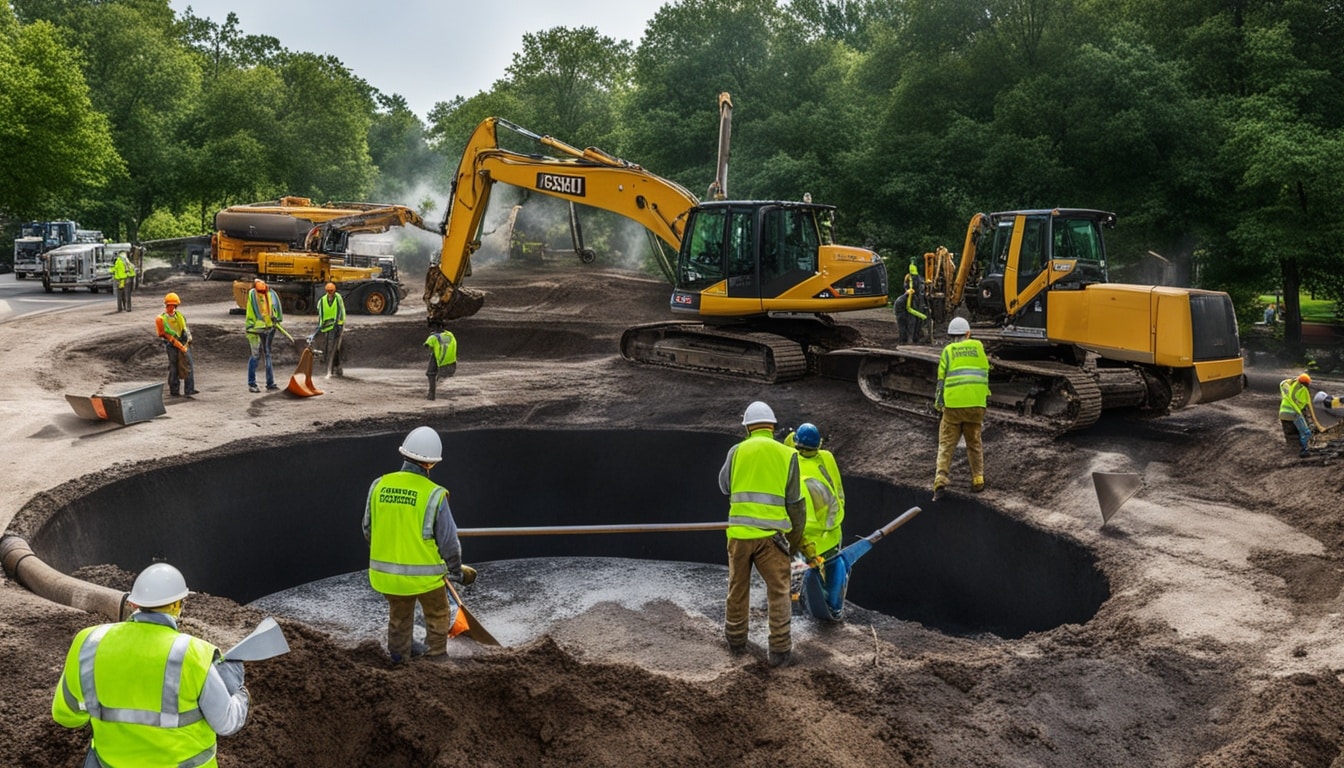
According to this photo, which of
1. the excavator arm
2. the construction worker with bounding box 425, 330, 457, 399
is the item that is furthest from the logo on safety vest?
the construction worker with bounding box 425, 330, 457, 399

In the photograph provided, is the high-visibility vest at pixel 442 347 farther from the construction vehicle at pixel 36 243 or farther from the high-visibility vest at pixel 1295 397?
the construction vehicle at pixel 36 243

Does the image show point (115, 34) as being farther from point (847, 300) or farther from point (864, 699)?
point (864, 699)

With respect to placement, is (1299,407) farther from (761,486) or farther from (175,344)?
(175,344)

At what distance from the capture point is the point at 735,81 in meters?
36.6

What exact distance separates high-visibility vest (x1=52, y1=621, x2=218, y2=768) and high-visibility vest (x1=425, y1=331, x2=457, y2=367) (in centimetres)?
1238

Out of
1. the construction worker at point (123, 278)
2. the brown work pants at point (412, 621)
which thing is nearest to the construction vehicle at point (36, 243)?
the construction worker at point (123, 278)

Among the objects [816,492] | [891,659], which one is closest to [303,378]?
[816,492]

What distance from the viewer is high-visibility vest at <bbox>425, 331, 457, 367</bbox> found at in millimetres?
16375

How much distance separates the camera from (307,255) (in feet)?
85.6

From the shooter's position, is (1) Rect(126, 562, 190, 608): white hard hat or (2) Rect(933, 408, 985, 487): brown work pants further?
(2) Rect(933, 408, 985, 487): brown work pants

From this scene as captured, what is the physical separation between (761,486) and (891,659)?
66.9 inches

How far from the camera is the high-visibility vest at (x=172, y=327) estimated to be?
617 inches

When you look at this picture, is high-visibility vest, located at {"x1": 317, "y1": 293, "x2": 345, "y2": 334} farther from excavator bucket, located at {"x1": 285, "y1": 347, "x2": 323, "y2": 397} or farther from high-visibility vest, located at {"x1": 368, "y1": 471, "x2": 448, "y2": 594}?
high-visibility vest, located at {"x1": 368, "y1": 471, "x2": 448, "y2": 594}

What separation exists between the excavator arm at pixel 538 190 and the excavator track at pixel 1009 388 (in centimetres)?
431
